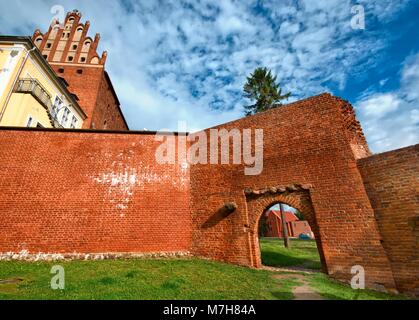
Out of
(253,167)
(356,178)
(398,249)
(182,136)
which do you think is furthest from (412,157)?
(182,136)

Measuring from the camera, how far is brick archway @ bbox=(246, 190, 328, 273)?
22.4 ft

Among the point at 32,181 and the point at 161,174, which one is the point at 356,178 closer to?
the point at 161,174

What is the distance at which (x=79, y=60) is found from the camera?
914 inches

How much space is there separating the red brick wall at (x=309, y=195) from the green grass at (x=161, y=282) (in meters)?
0.74

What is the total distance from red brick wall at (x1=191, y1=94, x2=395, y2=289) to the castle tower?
1843 centimetres

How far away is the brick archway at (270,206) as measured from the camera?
22.4 feet

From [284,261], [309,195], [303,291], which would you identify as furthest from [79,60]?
[303,291]

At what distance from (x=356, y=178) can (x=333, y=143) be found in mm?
1290

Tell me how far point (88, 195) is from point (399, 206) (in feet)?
34.1

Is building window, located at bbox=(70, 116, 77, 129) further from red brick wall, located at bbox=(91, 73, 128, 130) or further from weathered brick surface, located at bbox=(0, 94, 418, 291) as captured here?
weathered brick surface, located at bbox=(0, 94, 418, 291)

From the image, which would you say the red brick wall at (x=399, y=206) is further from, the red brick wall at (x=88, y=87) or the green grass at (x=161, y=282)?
the red brick wall at (x=88, y=87)

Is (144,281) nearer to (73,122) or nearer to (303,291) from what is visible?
(303,291)

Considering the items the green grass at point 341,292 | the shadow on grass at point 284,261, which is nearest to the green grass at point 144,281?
the green grass at point 341,292

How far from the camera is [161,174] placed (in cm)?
961
